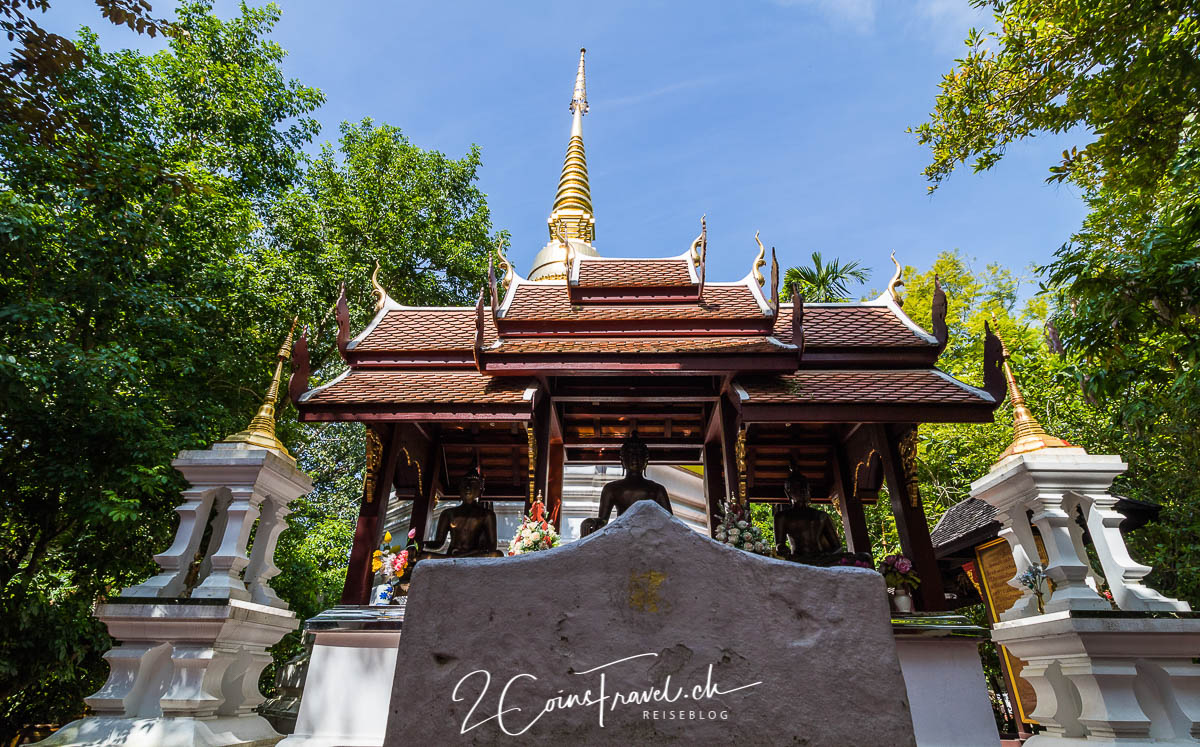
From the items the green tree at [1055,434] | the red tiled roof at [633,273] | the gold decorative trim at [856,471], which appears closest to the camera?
the gold decorative trim at [856,471]

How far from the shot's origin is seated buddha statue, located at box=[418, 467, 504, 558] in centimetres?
738

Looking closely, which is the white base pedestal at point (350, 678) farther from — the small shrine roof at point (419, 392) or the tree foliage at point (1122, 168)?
the tree foliage at point (1122, 168)

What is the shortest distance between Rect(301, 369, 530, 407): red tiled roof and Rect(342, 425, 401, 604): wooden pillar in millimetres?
496

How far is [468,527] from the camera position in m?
7.50

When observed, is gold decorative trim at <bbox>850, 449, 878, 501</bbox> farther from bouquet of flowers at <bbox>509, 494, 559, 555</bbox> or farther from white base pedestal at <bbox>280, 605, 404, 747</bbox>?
white base pedestal at <bbox>280, 605, 404, 747</bbox>

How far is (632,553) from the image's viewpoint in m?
2.61

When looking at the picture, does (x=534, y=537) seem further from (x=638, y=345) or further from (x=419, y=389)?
(x=638, y=345)

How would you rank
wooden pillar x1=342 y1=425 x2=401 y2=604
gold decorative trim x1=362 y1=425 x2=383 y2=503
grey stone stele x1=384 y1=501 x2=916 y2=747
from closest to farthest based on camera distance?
grey stone stele x1=384 y1=501 x2=916 y2=747, wooden pillar x1=342 y1=425 x2=401 y2=604, gold decorative trim x1=362 y1=425 x2=383 y2=503

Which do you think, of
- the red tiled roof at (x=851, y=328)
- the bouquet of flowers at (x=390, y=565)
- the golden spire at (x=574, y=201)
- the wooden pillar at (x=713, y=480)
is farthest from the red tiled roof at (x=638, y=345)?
the golden spire at (x=574, y=201)

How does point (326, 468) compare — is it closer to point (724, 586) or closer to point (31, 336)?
point (31, 336)

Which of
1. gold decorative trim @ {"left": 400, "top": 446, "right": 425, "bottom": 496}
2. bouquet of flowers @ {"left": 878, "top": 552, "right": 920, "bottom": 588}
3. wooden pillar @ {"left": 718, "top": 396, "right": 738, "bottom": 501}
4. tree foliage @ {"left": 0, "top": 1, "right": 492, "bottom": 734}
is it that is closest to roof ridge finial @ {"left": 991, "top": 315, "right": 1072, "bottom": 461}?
bouquet of flowers @ {"left": 878, "top": 552, "right": 920, "bottom": 588}

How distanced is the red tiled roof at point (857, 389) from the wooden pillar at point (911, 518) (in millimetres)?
590

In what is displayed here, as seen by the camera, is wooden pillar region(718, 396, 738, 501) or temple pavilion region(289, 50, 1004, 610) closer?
temple pavilion region(289, 50, 1004, 610)

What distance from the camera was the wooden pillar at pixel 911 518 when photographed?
6438mm
